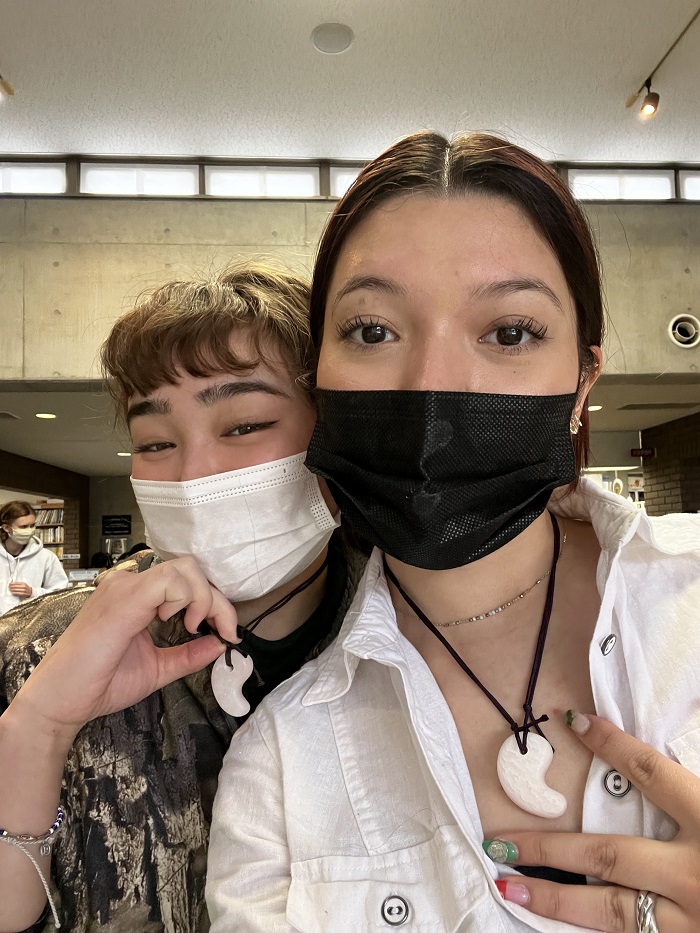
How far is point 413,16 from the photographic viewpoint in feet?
15.2

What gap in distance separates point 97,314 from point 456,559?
19.1 feet

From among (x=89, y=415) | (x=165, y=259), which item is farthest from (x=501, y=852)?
(x=89, y=415)

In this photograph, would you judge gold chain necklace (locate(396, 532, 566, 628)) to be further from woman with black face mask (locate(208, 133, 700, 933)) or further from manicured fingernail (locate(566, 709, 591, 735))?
manicured fingernail (locate(566, 709, 591, 735))

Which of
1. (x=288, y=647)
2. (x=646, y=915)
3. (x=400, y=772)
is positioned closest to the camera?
(x=646, y=915)

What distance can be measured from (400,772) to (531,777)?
0.19 m

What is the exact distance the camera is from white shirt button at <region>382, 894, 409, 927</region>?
3.06ft

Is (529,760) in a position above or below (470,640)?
below

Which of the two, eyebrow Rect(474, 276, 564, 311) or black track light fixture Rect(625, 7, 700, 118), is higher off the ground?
black track light fixture Rect(625, 7, 700, 118)

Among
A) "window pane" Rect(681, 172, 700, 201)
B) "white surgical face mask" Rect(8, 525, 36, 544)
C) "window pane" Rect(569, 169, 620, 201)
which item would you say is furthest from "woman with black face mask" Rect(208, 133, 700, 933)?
"white surgical face mask" Rect(8, 525, 36, 544)

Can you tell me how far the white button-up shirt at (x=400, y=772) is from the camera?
926 mm

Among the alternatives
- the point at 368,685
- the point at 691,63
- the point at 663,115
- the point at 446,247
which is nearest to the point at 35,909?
the point at 368,685

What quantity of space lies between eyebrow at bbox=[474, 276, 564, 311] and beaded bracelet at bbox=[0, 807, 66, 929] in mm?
1214

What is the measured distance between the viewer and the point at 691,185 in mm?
6723

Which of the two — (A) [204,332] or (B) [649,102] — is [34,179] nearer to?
(B) [649,102]
